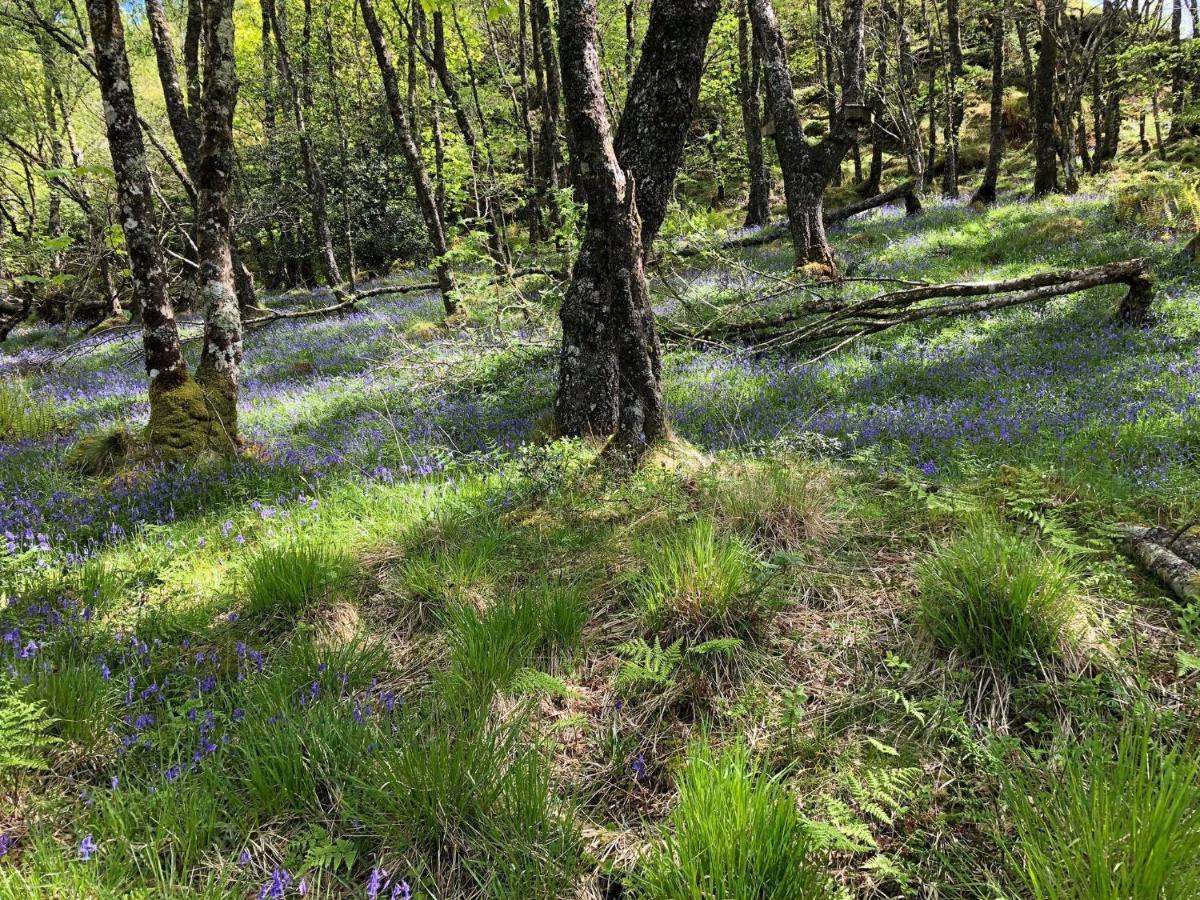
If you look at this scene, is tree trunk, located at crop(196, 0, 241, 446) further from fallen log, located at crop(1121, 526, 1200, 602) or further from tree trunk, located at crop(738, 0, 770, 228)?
tree trunk, located at crop(738, 0, 770, 228)

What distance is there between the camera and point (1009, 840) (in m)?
2.04

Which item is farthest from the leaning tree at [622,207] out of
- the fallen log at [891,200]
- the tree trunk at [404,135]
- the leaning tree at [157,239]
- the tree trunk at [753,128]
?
the tree trunk at [753,128]

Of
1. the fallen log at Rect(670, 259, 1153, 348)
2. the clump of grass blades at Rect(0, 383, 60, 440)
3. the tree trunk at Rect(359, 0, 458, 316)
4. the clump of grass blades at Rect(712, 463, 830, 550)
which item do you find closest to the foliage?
the clump of grass blades at Rect(712, 463, 830, 550)

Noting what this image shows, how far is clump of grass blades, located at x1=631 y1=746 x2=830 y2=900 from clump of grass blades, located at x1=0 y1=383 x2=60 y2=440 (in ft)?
33.3

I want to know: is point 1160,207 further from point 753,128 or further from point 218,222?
point 218,222

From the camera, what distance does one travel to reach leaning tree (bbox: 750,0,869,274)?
1224cm

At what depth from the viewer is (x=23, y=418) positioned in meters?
8.77

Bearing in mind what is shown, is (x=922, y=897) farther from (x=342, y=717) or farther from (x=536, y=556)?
(x=536, y=556)

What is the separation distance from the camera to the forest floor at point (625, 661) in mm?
2088

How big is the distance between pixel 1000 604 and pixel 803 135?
12.3 metres

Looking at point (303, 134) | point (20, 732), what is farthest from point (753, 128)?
point (20, 732)

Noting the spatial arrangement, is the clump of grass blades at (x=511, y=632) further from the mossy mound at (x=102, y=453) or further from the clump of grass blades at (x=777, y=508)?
the mossy mound at (x=102, y=453)

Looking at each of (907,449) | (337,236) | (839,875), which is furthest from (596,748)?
(337,236)

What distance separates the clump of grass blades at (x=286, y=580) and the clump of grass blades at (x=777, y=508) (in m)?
2.60
